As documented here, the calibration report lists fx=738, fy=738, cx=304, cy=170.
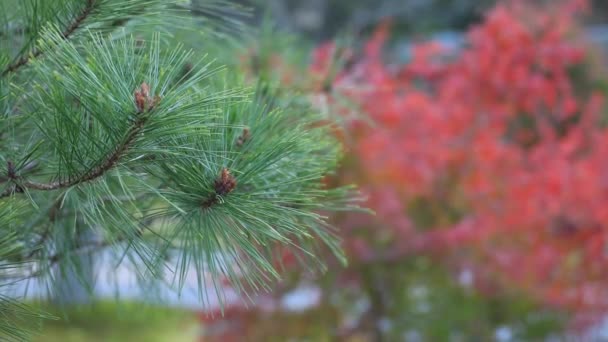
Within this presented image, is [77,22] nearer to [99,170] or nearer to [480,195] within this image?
[99,170]

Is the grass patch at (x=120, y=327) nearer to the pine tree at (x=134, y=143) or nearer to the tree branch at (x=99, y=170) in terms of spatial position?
the pine tree at (x=134, y=143)

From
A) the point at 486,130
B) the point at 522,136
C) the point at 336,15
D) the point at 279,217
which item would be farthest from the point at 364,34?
the point at 279,217

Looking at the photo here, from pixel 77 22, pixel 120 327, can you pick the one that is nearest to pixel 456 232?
pixel 77 22

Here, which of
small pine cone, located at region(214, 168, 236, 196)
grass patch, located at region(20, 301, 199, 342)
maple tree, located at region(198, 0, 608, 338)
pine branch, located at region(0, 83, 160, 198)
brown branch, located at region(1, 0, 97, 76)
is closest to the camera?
pine branch, located at region(0, 83, 160, 198)

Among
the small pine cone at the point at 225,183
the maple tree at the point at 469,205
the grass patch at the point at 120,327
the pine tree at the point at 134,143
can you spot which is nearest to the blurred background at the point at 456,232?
the maple tree at the point at 469,205

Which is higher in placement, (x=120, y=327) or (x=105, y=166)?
(x=120, y=327)

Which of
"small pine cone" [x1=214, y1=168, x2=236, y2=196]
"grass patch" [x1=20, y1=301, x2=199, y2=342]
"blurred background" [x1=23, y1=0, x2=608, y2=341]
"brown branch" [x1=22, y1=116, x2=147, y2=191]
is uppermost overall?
"grass patch" [x1=20, y1=301, x2=199, y2=342]

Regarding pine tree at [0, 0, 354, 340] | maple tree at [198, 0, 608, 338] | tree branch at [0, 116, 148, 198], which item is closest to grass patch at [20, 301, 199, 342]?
maple tree at [198, 0, 608, 338]

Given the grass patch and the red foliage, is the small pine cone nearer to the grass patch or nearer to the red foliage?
the red foliage

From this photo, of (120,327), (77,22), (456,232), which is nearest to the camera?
(77,22)
